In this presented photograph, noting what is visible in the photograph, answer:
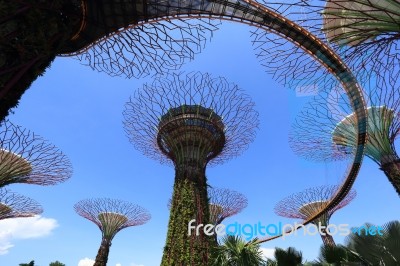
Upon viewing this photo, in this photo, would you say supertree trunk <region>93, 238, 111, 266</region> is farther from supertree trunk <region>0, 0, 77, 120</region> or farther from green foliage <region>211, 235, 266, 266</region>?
supertree trunk <region>0, 0, 77, 120</region>

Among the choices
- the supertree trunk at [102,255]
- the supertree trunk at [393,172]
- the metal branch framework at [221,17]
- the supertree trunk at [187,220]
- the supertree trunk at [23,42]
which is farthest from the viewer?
the supertree trunk at [102,255]

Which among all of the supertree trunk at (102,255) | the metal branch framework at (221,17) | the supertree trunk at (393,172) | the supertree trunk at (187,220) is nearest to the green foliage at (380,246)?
the supertree trunk at (393,172)

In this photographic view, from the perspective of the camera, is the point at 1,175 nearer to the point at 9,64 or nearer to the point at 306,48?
the point at 9,64

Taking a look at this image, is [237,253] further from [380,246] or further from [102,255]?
[102,255]

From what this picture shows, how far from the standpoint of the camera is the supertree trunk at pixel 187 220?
15.0 meters

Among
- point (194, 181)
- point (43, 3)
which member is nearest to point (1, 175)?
point (194, 181)

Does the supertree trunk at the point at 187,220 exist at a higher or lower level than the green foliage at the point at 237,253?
higher

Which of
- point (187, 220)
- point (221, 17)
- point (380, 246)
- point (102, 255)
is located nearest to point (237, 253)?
point (380, 246)

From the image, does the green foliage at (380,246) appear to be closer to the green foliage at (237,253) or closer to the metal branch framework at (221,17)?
the green foliage at (237,253)

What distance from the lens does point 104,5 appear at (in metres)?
9.98

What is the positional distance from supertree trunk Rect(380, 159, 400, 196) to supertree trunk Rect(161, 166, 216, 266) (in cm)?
828

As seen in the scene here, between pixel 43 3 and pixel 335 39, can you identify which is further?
pixel 43 3

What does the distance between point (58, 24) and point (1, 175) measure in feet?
41.1

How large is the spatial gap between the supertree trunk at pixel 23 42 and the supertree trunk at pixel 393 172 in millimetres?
12957
